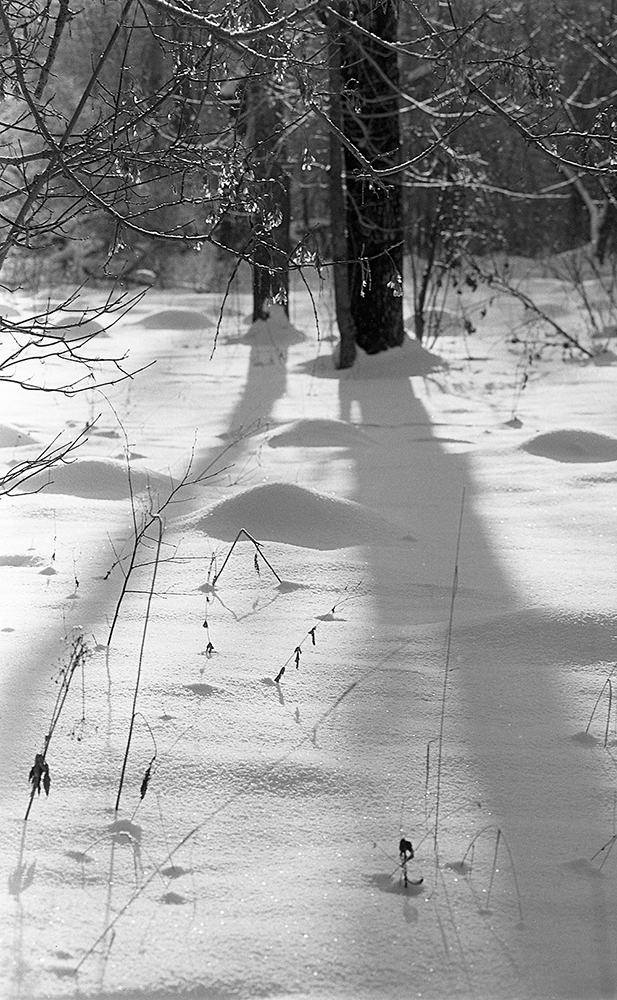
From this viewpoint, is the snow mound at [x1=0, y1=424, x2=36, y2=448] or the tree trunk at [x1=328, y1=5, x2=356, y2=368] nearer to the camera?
the snow mound at [x1=0, y1=424, x2=36, y2=448]

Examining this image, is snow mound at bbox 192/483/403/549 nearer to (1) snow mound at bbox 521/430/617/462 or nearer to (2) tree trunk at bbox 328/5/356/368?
(1) snow mound at bbox 521/430/617/462

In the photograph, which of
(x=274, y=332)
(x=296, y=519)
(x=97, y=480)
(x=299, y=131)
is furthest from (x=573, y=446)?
(x=299, y=131)

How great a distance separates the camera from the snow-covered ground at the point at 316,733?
5.58 ft

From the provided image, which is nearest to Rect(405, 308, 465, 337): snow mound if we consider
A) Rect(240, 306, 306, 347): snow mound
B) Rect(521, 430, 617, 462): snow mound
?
Rect(240, 306, 306, 347): snow mound

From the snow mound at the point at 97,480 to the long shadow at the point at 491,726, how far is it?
1.29 meters

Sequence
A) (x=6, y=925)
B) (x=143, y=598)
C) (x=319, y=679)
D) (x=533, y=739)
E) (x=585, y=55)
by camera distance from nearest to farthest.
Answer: (x=6, y=925) < (x=533, y=739) < (x=319, y=679) < (x=143, y=598) < (x=585, y=55)

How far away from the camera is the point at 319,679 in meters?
2.68

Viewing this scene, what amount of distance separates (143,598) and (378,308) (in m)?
5.62

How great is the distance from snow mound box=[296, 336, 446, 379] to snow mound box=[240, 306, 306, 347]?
5.41 feet

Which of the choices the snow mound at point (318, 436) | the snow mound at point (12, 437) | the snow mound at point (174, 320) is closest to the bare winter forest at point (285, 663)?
the snow mound at point (318, 436)

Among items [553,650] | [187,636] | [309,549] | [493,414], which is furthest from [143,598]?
[493,414]

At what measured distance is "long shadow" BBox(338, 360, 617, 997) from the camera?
1.79m

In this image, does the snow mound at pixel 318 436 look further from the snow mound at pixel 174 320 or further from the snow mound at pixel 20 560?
the snow mound at pixel 174 320

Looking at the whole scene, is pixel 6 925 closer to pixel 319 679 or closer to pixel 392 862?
pixel 392 862
